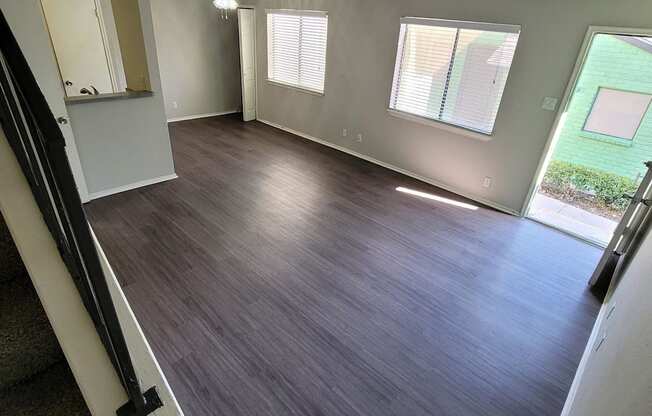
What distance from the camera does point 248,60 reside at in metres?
6.90

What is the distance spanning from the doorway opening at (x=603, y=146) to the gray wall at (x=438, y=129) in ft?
2.28

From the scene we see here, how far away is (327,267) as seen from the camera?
3195mm

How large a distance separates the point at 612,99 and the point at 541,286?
356 cm

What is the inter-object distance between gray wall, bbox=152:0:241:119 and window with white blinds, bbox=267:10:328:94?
1.13m

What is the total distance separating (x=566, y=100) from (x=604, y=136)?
2.20 metres

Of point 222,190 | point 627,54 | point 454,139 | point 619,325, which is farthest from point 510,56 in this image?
point 222,190

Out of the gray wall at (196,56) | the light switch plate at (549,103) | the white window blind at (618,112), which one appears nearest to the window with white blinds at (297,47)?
the gray wall at (196,56)

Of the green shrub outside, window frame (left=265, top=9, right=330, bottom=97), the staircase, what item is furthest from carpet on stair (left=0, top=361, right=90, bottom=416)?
the green shrub outside

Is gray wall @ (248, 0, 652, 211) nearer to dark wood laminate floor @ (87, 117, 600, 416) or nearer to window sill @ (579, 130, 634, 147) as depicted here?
dark wood laminate floor @ (87, 117, 600, 416)

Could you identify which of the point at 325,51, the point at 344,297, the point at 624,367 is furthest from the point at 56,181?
the point at 325,51

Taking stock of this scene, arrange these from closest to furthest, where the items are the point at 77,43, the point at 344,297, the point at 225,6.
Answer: the point at 344,297 → the point at 77,43 → the point at 225,6

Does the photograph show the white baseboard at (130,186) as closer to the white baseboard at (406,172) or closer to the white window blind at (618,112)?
the white baseboard at (406,172)

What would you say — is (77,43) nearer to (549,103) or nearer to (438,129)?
(438,129)

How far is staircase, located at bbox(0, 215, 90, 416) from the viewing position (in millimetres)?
972
